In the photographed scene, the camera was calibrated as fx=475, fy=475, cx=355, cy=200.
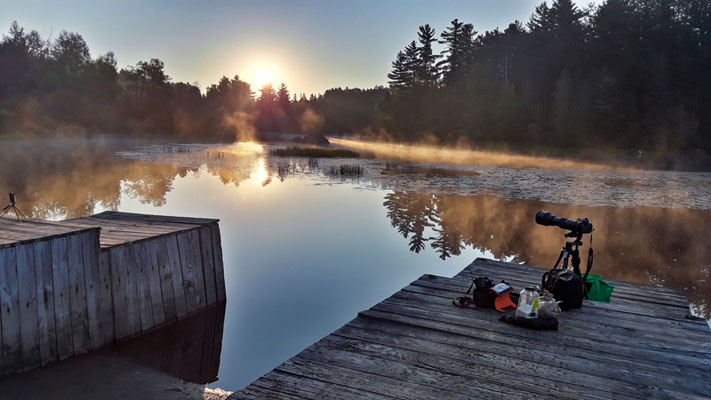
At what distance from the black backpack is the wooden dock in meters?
4.64

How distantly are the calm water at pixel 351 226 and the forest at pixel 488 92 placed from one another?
85.9ft

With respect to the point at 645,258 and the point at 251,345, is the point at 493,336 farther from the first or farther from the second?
the point at 645,258

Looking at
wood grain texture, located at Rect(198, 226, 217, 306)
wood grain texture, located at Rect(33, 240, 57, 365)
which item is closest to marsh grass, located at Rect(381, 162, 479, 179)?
wood grain texture, located at Rect(198, 226, 217, 306)

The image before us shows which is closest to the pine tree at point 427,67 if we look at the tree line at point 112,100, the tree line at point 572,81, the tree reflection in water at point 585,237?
the tree line at point 572,81

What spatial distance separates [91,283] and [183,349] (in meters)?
1.34

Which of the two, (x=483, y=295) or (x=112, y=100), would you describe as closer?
Result: (x=483, y=295)

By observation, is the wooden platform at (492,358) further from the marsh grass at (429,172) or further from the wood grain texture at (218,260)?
the marsh grass at (429,172)

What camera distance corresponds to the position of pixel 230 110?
8638 cm

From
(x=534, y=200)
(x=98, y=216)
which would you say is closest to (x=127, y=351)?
(x=98, y=216)

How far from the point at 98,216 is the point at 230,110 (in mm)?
82427

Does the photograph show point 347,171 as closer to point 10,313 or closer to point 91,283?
point 91,283

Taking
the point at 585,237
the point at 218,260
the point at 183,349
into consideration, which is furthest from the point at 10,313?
the point at 585,237

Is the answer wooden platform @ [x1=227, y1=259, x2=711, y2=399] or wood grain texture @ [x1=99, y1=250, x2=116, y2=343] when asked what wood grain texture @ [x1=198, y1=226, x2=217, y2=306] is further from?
wooden platform @ [x1=227, y1=259, x2=711, y2=399]

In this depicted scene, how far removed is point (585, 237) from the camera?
11891 millimetres
